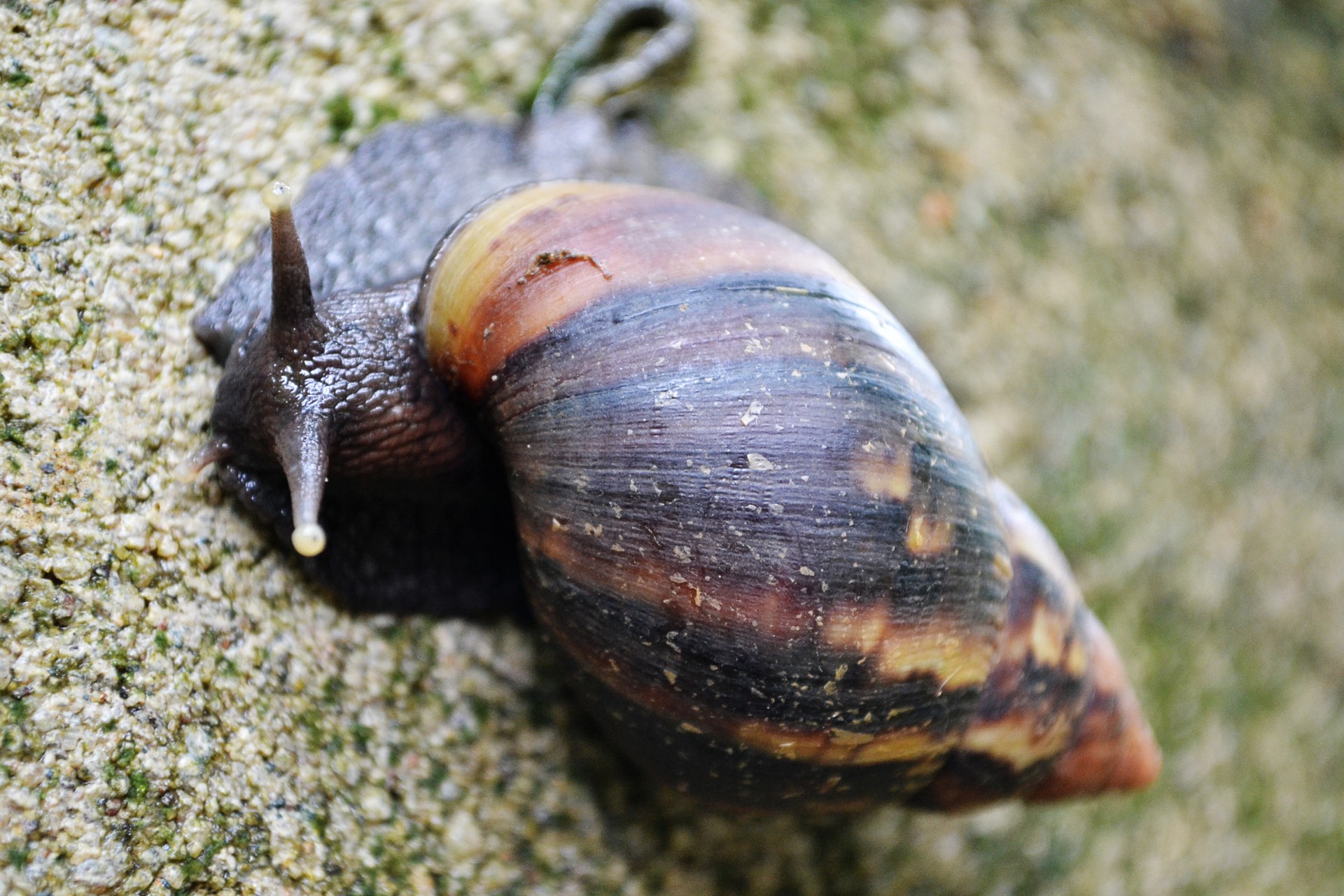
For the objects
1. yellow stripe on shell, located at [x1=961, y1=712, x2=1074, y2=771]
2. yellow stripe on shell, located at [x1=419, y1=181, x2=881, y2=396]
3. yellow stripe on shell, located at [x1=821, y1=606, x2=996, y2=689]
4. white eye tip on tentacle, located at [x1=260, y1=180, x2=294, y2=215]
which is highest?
white eye tip on tentacle, located at [x1=260, y1=180, x2=294, y2=215]

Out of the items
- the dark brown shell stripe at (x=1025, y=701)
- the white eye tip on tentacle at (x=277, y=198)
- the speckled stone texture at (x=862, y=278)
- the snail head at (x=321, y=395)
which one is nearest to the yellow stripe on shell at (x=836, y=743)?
the dark brown shell stripe at (x=1025, y=701)

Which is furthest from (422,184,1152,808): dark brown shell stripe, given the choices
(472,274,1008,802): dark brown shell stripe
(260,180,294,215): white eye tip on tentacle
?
(260,180,294,215): white eye tip on tentacle

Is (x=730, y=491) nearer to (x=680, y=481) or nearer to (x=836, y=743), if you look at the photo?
(x=680, y=481)

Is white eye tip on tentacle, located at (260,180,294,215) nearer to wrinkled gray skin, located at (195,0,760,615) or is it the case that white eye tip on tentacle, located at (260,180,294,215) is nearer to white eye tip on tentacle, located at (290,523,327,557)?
wrinkled gray skin, located at (195,0,760,615)

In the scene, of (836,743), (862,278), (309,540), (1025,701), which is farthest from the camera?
(862,278)

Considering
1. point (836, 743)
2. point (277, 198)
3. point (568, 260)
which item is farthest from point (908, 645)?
point (277, 198)

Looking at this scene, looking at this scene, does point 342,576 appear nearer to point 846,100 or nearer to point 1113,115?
point 846,100
